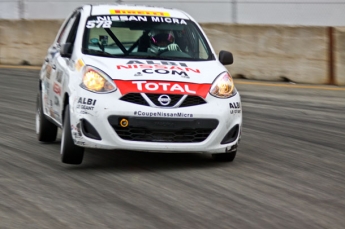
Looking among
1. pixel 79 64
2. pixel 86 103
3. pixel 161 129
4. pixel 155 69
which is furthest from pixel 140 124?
pixel 79 64

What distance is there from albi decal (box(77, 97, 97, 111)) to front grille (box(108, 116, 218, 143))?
0.68ft

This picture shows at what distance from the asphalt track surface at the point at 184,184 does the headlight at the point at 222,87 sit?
27.9 inches

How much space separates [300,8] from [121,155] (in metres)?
13.3

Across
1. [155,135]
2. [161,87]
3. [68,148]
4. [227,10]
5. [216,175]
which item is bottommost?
[227,10]

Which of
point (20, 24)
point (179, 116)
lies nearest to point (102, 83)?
point (179, 116)

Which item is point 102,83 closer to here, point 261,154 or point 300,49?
point 261,154

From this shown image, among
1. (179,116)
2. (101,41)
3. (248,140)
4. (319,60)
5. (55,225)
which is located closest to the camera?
(55,225)

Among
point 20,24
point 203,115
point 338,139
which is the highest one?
point 203,115

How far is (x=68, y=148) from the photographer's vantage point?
27.5 ft

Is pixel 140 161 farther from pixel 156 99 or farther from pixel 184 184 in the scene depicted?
pixel 184 184

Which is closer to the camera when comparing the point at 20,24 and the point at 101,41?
the point at 101,41

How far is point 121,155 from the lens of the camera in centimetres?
929

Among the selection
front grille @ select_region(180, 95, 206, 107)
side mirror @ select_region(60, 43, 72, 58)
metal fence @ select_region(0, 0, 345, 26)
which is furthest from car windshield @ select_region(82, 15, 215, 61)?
metal fence @ select_region(0, 0, 345, 26)

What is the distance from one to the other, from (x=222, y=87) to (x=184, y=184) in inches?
49.2
